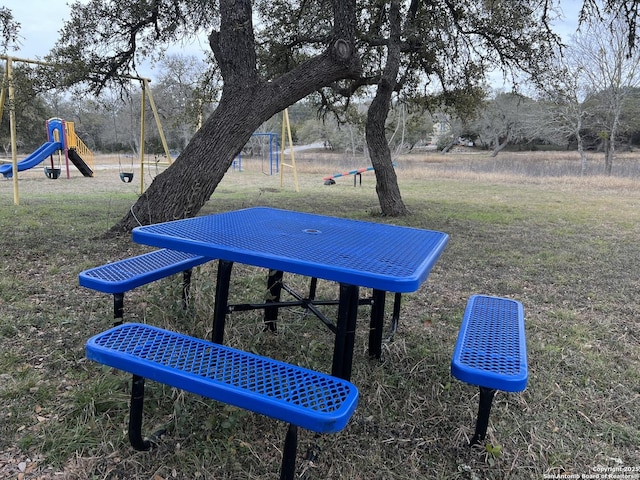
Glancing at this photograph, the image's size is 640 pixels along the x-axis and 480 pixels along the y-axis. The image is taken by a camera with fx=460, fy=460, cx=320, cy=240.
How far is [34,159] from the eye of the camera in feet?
45.2

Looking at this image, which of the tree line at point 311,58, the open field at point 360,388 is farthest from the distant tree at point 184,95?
the open field at point 360,388

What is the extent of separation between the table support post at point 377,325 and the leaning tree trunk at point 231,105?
2690 mm

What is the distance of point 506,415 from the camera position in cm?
198

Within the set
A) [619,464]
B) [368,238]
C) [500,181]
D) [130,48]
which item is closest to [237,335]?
[368,238]

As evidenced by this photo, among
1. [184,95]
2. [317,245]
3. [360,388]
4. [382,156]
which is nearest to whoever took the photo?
[317,245]

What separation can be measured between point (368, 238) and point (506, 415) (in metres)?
0.97

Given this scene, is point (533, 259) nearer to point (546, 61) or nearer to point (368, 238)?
point (368, 238)

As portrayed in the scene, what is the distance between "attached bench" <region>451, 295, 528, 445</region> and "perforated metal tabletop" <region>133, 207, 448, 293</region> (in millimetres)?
363

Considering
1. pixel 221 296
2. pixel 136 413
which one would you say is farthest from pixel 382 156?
pixel 136 413

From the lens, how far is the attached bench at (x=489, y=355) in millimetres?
1552

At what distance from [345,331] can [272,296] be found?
0.91m

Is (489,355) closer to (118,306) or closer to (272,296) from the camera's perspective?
(272,296)

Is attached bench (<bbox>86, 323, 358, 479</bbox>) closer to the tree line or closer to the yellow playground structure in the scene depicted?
the tree line

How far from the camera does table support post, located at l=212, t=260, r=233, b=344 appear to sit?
195 cm
